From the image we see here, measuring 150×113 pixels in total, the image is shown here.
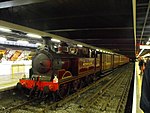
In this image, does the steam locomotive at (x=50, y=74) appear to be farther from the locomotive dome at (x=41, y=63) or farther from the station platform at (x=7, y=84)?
the station platform at (x=7, y=84)

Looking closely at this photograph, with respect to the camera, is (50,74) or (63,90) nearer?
(50,74)

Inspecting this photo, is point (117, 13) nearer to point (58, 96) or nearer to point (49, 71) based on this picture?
point (49, 71)

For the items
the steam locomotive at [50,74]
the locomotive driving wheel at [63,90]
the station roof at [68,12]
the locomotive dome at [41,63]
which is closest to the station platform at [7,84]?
the steam locomotive at [50,74]

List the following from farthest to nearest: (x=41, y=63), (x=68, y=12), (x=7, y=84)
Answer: (x=7, y=84) < (x=68, y=12) < (x=41, y=63)

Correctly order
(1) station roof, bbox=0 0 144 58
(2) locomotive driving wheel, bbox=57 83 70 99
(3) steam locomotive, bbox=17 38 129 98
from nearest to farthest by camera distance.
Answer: (1) station roof, bbox=0 0 144 58 → (3) steam locomotive, bbox=17 38 129 98 → (2) locomotive driving wheel, bbox=57 83 70 99

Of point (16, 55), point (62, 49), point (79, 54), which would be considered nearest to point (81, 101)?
point (62, 49)

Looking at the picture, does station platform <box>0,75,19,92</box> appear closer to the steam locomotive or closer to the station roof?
the steam locomotive

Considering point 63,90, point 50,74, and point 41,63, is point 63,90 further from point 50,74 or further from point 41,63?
point 41,63

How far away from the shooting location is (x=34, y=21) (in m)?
10.0

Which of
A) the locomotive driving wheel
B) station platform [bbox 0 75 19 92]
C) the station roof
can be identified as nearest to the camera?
the station roof

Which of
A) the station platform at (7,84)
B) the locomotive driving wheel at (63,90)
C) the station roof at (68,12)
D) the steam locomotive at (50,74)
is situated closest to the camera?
the station roof at (68,12)

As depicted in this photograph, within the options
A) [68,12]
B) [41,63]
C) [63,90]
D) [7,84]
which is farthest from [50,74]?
[7,84]

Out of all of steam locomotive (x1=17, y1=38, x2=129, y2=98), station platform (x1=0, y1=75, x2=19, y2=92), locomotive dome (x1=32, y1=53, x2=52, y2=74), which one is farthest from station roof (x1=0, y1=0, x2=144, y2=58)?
station platform (x1=0, y1=75, x2=19, y2=92)

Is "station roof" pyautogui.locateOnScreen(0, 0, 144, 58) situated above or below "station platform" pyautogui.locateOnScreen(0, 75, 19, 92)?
above
